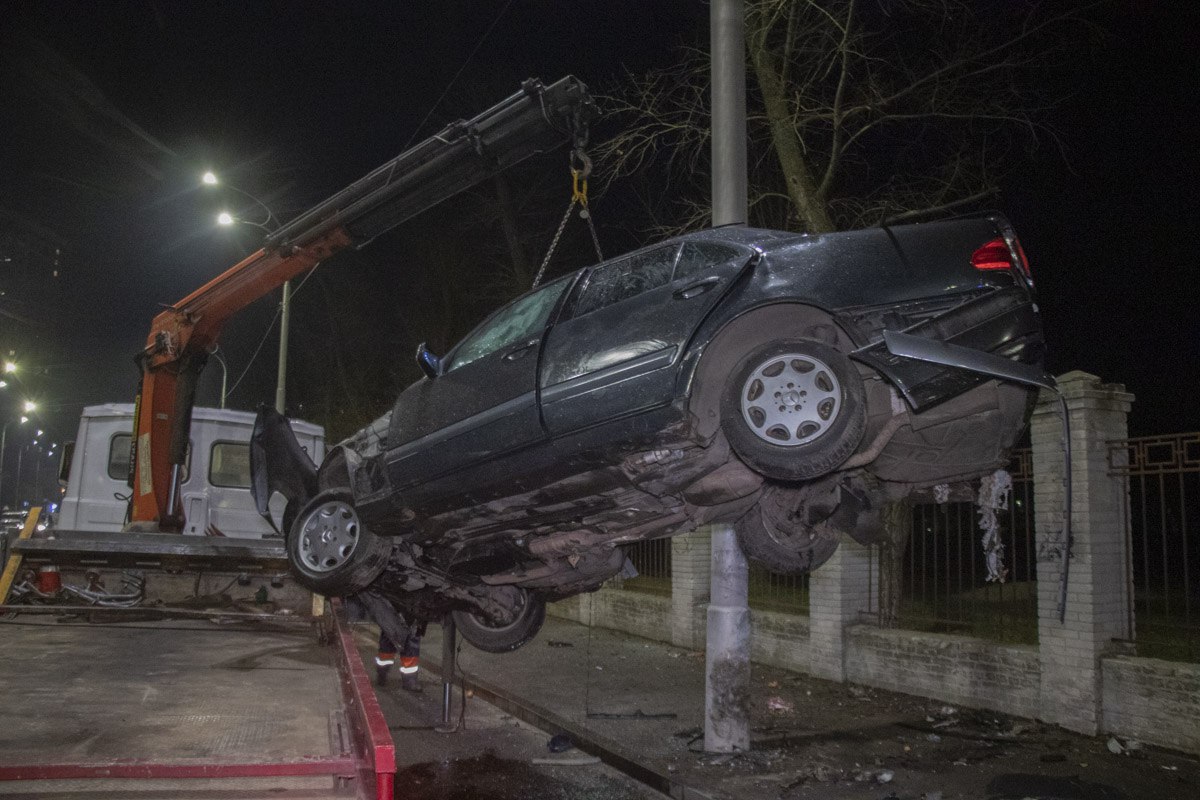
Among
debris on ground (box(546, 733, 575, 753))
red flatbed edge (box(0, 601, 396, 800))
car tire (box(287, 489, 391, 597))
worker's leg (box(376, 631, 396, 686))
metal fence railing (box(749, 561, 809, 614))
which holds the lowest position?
debris on ground (box(546, 733, 575, 753))

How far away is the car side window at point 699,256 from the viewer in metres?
4.34

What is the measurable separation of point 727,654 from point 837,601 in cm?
296

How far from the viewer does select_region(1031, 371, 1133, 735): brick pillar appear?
7078 mm

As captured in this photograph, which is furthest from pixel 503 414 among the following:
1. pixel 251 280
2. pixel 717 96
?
pixel 251 280

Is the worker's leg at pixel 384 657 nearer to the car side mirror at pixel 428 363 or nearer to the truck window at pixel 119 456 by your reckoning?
the truck window at pixel 119 456

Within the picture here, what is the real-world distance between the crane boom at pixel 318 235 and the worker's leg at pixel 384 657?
224cm

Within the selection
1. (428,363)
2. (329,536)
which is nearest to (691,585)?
(329,536)

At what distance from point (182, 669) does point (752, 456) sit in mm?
3488

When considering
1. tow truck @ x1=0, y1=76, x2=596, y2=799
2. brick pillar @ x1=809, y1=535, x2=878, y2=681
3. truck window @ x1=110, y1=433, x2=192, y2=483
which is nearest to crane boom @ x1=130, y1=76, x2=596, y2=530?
tow truck @ x1=0, y1=76, x2=596, y2=799

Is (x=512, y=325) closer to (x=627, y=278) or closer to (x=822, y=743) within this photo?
(x=627, y=278)

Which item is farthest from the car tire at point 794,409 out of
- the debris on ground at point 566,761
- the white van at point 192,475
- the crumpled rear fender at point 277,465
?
the white van at point 192,475

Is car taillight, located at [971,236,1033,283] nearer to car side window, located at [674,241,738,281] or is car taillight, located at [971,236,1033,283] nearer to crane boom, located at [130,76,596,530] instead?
car side window, located at [674,241,738,281]

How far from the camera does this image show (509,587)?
664 centimetres

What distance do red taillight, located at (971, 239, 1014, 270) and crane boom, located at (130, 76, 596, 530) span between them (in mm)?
3412
